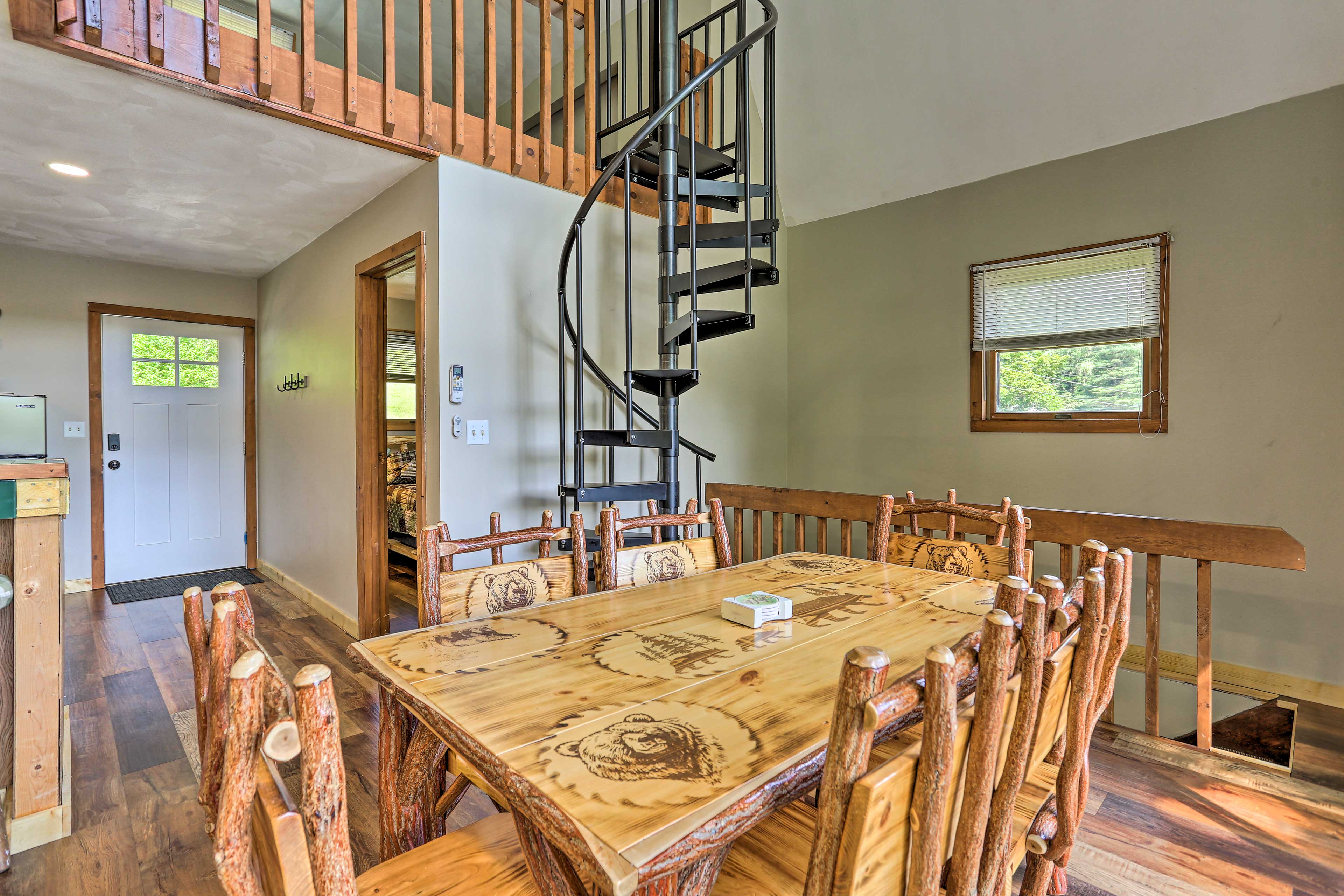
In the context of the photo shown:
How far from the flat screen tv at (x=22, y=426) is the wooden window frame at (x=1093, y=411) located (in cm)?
545

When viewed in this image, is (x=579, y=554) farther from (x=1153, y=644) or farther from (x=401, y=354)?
(x=401, y=354)

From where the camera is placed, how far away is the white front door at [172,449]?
4.70 m

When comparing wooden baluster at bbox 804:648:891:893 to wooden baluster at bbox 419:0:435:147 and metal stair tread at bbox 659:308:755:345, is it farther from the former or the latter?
wooden baluster at bbox 419:0:435:147

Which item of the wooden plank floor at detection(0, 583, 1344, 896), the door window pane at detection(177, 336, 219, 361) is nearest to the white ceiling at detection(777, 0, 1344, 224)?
the wooden plank floor at detection(0, 583, 1344, 896)

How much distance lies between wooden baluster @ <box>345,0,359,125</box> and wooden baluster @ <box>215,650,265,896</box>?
109 inches

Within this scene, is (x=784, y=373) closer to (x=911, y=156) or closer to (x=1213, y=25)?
(x=911, y=156)

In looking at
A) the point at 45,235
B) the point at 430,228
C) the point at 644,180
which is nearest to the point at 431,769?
the point at 430,228

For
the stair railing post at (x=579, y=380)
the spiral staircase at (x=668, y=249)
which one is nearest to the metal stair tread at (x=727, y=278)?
the spiral staircase at (x=668, y=249)

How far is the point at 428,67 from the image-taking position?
9.21 ft

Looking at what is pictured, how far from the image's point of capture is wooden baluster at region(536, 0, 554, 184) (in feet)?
10.2

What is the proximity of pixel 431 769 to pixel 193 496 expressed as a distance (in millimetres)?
5082

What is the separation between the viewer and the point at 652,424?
3.45 metres

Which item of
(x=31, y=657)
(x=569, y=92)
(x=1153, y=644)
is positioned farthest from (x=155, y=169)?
(x=1153, y=644)

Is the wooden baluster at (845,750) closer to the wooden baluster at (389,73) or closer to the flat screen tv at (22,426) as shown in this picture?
the wooden baluster at (389,73)
